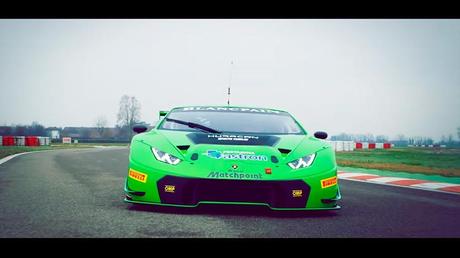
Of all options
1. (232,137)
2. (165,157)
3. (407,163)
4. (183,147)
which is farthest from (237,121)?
(407,163)

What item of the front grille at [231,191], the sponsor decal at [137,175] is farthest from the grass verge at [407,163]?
the sponsor decal at [137,175]

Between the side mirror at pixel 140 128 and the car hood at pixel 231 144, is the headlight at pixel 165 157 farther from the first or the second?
the side mirror at pixel 140 128

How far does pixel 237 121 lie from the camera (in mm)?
5914

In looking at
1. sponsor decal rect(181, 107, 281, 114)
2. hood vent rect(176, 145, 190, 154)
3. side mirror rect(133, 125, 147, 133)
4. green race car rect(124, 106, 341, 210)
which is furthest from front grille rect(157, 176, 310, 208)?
sponsor decal rect(181, 107, 281, 114)

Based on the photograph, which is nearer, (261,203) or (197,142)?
(261,203)

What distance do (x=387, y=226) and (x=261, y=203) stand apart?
124 centimetres

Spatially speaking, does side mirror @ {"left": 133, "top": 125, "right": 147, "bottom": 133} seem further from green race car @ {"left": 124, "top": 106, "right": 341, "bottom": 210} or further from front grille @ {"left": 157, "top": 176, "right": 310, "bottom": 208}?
front grille @ {"left": 157, "top": 176, "right": 310, "bottom": 208}

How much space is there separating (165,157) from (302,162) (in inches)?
55.9

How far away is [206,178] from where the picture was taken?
168 inches

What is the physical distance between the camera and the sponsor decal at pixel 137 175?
456 centimetres

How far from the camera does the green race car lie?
4.29 metres

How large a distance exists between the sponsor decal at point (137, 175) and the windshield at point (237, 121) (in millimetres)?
988
